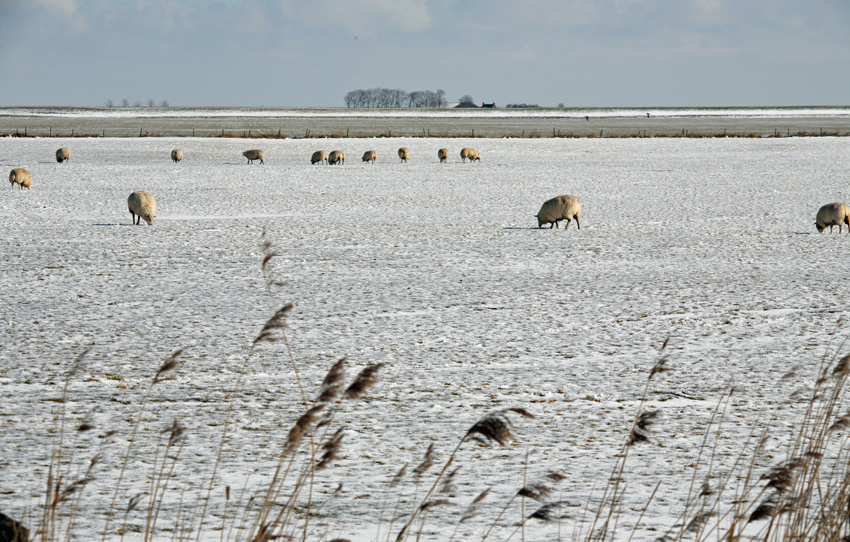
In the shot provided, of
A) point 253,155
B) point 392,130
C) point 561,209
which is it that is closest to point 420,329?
point 561,209

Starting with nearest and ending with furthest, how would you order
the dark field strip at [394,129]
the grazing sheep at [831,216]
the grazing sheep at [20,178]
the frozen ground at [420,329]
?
the frozen ground at [420,329]
the grazing sheep at [831,216]
the grazing sheep at [20,178]
the dark field strip at [394,129]

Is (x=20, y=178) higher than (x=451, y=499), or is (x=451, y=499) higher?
(x=20, y=178)

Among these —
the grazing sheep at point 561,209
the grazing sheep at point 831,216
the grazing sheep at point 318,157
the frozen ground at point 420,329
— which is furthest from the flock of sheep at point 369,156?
the grazing sheep at point 831,216

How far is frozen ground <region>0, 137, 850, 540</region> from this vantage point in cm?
544

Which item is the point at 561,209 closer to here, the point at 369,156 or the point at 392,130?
the point at 369,156

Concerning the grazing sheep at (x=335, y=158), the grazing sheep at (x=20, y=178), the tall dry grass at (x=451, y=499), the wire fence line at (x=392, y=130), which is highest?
the wire fence line at (x=392, y=130)

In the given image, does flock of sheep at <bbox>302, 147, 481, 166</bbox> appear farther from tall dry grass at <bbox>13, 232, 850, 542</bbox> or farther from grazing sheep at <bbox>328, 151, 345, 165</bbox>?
tall dry grass at <bbox>13, 232, 850, 542</bbox>

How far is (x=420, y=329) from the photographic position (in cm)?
926

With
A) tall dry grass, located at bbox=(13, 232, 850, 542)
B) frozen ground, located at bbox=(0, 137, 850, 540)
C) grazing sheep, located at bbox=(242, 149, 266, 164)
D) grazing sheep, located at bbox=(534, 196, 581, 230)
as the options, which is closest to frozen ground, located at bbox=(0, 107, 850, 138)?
grazing sheep, located at bbox=(242, 149, 266, 164)

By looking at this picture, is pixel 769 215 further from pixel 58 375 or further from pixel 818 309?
pixel 58 375

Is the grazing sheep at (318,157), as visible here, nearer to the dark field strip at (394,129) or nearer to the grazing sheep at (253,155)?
the grazing sheep at (253,155)

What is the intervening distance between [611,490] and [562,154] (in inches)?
1564

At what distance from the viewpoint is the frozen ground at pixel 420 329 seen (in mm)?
5441

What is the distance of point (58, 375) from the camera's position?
7.36m
